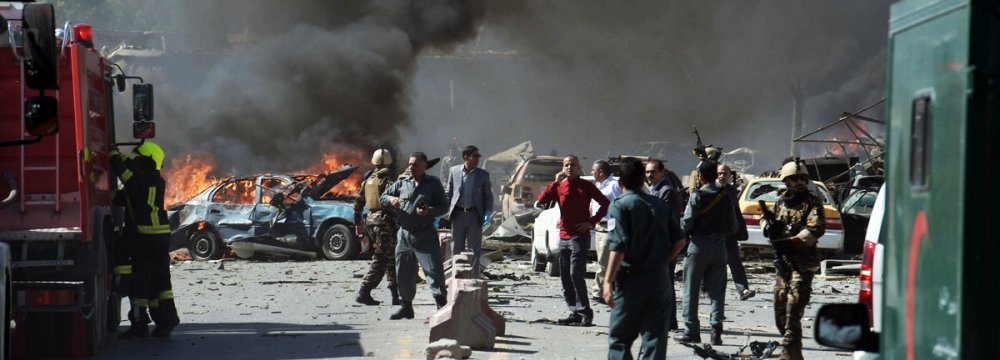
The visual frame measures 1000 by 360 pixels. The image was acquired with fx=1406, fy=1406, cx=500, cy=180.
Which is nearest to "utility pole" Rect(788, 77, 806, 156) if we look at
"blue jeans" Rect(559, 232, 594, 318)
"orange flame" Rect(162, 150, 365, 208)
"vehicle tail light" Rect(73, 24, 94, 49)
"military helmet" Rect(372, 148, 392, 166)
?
"orange flame" Rect(162, 150, 365, 208)

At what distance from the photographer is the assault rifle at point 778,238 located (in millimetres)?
8906

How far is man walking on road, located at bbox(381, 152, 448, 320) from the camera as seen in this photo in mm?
12562

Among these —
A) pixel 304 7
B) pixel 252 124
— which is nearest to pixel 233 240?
pixel 252 124

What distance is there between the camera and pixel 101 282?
33.2 ft

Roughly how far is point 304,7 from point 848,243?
18369 millimetres

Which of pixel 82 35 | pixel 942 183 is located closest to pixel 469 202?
pixel 82 35

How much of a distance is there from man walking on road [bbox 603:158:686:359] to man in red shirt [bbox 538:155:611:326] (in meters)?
4.42

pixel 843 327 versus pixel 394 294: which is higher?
pixel 843 327

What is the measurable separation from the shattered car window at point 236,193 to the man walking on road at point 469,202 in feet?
30.6

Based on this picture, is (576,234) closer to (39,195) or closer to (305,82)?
(39,195)

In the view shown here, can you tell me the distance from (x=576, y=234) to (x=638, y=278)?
15.3 feet

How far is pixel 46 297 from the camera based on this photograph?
9336 millimetres

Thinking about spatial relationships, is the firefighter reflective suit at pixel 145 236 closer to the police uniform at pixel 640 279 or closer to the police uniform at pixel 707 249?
the police uniform at pixel 707 249

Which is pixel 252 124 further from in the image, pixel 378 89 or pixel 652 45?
pixel 652 45
